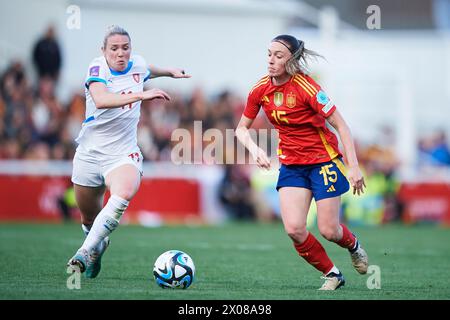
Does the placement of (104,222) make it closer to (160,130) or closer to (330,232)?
(330,232)

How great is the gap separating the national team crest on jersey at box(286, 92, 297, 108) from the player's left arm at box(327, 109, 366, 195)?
33cm

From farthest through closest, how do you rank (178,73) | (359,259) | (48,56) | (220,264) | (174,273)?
(48,56) < (220,264) < (178,73) < (359,259) < (174,273)

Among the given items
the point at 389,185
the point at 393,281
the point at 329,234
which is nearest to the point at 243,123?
the point at 329,234

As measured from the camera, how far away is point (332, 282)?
28.0ft

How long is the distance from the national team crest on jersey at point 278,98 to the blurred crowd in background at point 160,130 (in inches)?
430

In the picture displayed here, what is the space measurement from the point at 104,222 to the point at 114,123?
1.01 metres

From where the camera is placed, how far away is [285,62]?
8.42m

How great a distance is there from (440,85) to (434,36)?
1816mm

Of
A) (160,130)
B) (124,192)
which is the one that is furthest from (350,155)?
(160,130)

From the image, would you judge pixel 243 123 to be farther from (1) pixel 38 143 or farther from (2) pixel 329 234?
(1) pixel 38 143

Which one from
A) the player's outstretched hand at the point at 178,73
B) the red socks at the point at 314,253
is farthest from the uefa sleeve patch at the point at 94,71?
the red socks at the point at 314,253

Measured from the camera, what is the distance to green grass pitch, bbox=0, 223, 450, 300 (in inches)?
316

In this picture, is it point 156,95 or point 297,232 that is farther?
point 297,232
